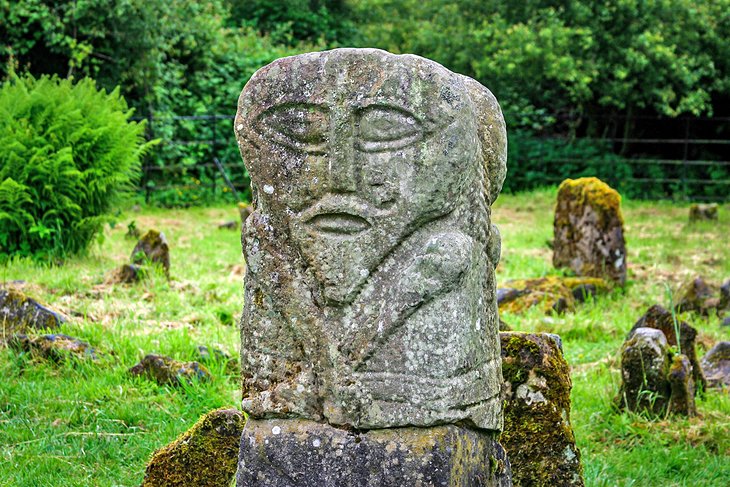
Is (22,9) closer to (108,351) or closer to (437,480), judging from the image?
(108,351)

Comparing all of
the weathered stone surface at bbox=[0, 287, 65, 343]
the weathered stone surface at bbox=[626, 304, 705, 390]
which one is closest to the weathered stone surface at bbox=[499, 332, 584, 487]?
the weathered stone surface at bbox=[626, 304, 705, 390]

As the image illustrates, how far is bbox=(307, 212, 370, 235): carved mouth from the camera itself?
3.59 metres

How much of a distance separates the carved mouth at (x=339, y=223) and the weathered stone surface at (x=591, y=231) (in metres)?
6.94

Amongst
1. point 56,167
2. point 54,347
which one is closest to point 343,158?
point 54,347

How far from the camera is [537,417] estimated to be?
4.68 metres

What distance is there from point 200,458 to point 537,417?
Result: 1.63 m

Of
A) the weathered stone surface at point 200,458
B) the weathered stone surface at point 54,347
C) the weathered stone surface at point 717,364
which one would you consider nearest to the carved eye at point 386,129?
the weathered stone surface at point 200,458

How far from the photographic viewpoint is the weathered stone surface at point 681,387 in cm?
599

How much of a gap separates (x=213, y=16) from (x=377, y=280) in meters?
18.8

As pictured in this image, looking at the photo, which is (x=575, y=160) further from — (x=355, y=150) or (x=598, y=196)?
(x=355, y=150)

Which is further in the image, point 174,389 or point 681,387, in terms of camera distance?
point 174,389

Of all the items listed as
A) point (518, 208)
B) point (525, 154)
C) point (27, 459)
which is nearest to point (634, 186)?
point (525, 154)

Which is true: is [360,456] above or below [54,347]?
above

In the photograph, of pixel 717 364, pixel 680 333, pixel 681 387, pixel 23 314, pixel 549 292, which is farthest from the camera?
pixel 549 292
